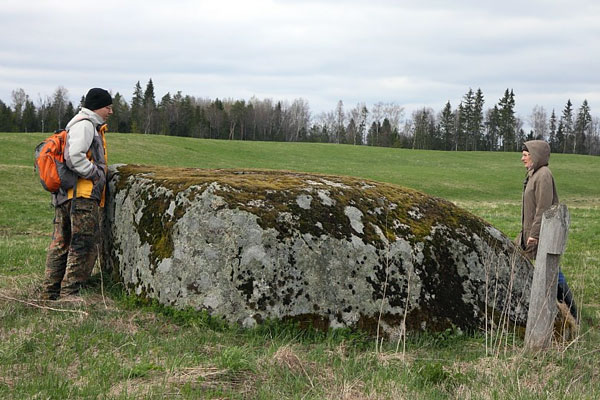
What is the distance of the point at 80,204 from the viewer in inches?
253

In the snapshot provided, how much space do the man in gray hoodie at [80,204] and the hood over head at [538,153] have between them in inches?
219

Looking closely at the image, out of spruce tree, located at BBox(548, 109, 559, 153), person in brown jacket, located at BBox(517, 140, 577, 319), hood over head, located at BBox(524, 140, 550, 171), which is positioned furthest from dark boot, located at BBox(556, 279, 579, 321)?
spruce tree, located at BBox(548, 109, 559, 153)

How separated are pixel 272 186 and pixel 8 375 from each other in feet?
10.6

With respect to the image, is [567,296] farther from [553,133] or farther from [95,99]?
[553,133]

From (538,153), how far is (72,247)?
6.06m

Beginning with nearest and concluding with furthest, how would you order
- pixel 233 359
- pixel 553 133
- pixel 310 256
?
pixel 233 359
pixel 310 256
pixel 553 133

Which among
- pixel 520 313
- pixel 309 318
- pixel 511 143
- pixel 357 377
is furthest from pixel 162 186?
pixel 511 143

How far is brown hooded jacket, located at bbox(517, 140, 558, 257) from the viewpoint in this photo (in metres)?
7.00

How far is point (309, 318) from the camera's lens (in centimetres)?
552

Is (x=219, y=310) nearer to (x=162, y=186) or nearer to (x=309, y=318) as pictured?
(x=309, y=318)

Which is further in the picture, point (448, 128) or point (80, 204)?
point (448, 128)

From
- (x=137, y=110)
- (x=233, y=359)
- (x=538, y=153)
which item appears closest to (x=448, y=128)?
(x=137, y=110)

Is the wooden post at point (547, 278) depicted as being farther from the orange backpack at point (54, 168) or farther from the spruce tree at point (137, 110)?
the spruce tree at point (137, 110)

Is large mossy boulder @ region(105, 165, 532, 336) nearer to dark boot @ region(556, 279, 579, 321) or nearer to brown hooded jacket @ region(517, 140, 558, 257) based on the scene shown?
dark boot @ region(556, 279, 579, 321)
